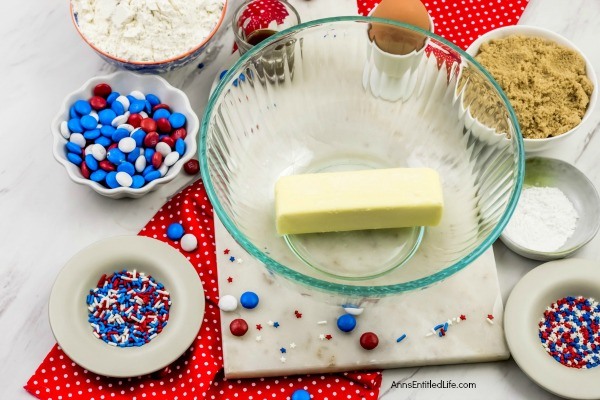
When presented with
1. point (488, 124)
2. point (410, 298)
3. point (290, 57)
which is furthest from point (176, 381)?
point (488, 124)

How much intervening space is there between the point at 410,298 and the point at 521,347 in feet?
0.81

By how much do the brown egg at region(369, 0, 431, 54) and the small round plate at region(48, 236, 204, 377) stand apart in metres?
0.62

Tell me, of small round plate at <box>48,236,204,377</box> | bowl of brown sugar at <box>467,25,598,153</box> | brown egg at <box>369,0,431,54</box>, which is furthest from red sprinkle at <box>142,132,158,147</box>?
bowl of brown sugar at <box>467,25,598,153</box>

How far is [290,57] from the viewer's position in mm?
1799

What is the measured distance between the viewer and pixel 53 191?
1.98m

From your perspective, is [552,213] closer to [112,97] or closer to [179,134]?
[179,134]

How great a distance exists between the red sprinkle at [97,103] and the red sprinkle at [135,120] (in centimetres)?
7

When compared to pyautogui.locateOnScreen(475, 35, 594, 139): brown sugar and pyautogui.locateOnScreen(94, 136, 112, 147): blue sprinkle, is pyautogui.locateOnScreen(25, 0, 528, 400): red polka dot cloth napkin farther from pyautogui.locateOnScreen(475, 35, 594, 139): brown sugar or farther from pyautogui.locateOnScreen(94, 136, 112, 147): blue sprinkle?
pyautogui.locateOnScreen(475, 35, 594, 139): brown sugar

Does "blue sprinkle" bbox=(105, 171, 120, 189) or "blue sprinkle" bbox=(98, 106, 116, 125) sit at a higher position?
"blue sprinkle" bbox=(98, 106, 116, 125)

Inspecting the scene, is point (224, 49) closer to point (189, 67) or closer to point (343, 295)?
point (189, 67)

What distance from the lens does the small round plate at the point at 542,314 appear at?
179 cm

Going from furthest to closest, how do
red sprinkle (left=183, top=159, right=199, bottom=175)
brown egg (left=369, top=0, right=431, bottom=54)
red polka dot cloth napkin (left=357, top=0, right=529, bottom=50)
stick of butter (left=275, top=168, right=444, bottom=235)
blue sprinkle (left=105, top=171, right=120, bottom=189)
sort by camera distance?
red polka dot cloth napkin (left=357, top=0, right=529, bottom=50)
red sprinkle (left=183, top=159, right=199, bottom=175)
blue sprinkle (left=105, top=171, right=120, bottom=189)
brown egg (left=369, top=0, right=431, bottom=54)
stick of butter (left=275, top=168, right=444, bottom=235)

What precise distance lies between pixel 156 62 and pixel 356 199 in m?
0.58

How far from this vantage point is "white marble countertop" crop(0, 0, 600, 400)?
1.85m
